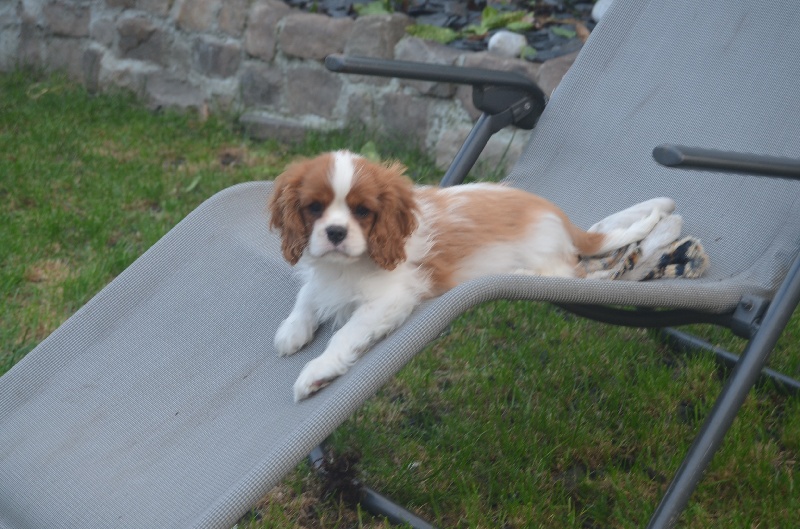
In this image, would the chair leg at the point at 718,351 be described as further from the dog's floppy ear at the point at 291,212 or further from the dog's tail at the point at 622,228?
the dog's floppy ear at the point at 291,212

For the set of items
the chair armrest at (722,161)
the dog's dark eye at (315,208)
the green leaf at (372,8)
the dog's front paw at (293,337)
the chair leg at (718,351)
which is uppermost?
the chair armrest at (722,161)

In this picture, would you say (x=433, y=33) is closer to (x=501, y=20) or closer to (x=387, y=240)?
(x=501, y=20)

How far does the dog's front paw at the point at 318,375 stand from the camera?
2053mm

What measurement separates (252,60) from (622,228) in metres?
3.30

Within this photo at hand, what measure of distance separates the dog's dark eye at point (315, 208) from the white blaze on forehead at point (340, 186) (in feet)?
0.07

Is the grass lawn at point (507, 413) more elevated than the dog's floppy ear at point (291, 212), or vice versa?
the dog's floppy ear at point (291, 212)

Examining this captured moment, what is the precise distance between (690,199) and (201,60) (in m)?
3.58

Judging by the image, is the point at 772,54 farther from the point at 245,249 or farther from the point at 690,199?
the point at 245,249

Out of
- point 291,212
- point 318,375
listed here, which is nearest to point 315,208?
point 291,212

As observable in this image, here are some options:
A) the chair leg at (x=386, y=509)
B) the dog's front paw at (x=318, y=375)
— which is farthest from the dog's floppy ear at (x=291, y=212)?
the chair leg at (x=386, y=509)

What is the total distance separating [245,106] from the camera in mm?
5465

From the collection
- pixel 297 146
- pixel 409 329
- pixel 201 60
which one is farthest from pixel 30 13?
pixel 409 329

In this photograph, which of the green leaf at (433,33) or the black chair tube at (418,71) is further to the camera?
the green leaf at (433,33)

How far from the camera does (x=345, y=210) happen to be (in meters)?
2.11
